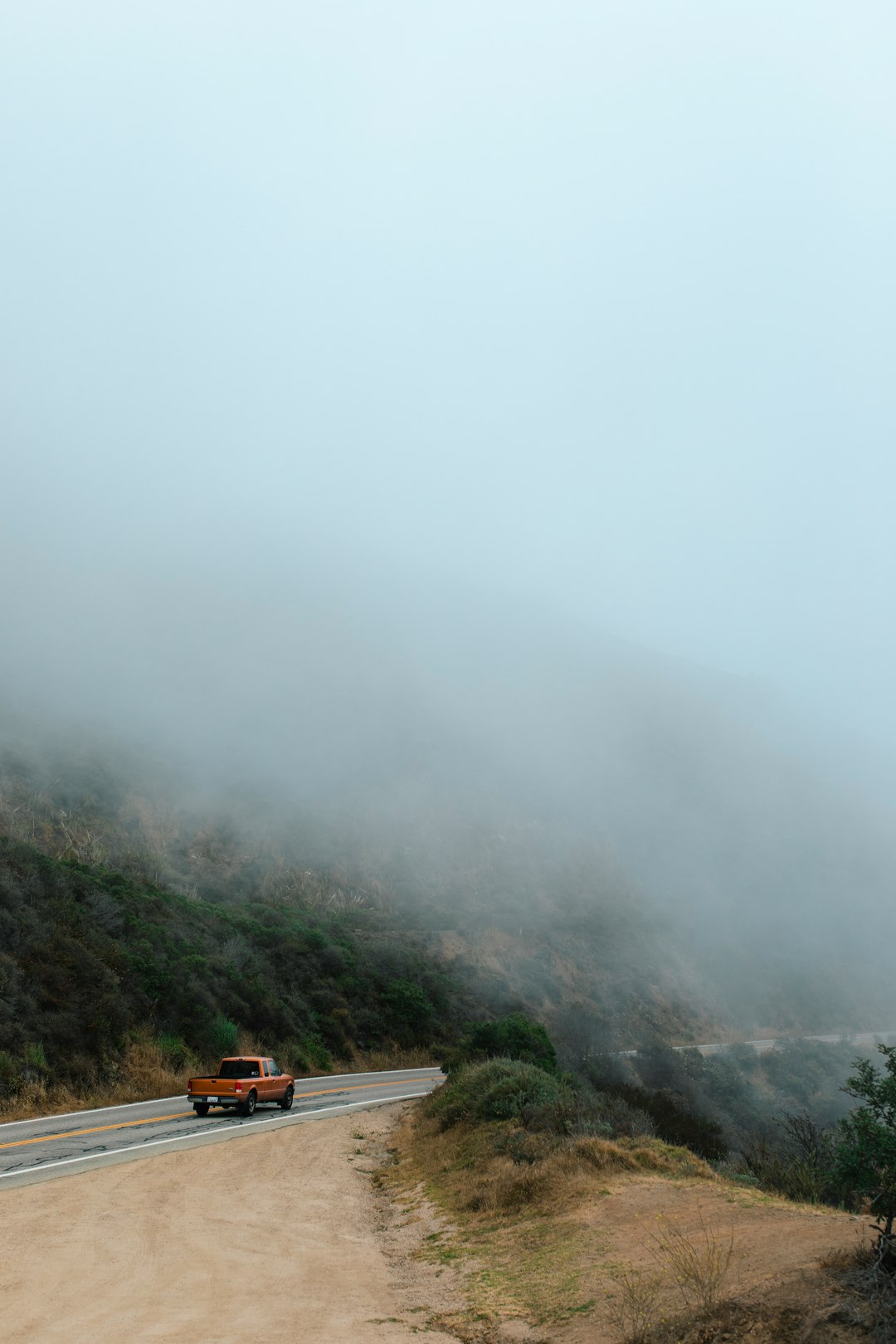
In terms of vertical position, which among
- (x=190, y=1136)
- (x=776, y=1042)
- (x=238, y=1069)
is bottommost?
(x=776, y=1042)

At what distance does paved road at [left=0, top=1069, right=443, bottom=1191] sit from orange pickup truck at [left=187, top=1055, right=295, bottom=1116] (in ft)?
0.98

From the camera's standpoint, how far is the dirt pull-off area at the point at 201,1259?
24.6 feet

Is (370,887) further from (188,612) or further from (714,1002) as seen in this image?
(188,612)

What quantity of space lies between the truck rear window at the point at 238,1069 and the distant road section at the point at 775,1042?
26362mm

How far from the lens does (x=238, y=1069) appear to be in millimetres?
24031

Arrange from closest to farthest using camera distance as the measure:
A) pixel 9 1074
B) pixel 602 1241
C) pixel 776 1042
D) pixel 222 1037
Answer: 1. pixel 602 1241
2. pixel 9 1074
3. pixel 222 1037
4. pixel 776 1042

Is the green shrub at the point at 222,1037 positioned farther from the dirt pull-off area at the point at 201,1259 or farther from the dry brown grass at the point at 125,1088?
the dirt pull-off area at the point at 201,1259

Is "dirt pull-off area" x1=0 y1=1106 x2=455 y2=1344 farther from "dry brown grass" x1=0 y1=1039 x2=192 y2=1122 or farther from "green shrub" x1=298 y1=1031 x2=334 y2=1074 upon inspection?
"green shrub" x1=298 y1=1031 x2=334 y2=1074

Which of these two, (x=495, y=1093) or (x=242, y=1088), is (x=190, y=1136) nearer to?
(x=242, y=1088)

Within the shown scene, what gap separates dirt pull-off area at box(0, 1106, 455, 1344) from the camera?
296 inches

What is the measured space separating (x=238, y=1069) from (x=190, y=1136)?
4.86 metres

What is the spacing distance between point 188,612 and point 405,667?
27278 millimetres

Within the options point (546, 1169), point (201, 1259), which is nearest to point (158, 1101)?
point (546, 1169)

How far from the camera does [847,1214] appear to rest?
9.60 m
